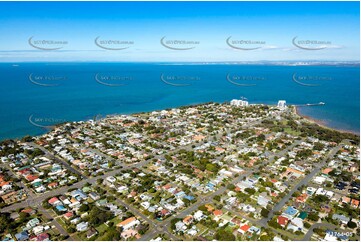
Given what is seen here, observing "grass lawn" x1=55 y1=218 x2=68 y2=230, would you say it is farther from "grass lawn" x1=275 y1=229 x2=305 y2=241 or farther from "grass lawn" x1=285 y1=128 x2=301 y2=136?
"grass lawn" x1=285 y1=128 x2=301 y2=136

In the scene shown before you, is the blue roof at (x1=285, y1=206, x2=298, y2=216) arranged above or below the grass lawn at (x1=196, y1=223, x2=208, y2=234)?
above

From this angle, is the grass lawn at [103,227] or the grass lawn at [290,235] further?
the grass lawn at [103,227]

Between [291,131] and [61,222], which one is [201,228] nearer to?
[61,222]

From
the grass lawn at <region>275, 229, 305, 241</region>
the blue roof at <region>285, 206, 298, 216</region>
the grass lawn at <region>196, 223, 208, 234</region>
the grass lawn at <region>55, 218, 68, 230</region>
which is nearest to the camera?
the grass lawn at <region>275, 229, 305, 241</region>

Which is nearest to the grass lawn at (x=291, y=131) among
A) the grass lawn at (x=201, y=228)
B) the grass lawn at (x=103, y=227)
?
the grass lawn at (x=201, y=228)

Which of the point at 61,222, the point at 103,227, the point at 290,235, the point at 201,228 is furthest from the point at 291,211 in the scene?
the point at 61,222

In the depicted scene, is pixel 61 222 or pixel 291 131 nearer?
pixel 61 222

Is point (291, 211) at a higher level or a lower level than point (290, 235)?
higher

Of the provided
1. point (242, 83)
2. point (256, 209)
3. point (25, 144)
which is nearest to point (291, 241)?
point (256, 209)

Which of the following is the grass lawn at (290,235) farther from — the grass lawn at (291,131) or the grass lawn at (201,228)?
the grass lawn at (291,131)

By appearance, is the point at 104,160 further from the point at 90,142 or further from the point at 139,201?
the point at 139,201

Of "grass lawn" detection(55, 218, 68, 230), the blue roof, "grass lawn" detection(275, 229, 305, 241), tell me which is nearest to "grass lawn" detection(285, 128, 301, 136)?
the blue roof

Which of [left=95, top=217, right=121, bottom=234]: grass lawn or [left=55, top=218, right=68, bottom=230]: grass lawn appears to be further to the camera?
[left=55, top=218, right=68, bottom=230]: grass lawn
